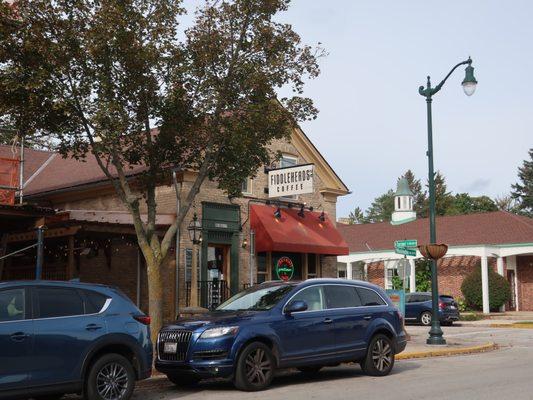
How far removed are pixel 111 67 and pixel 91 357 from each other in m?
6.24

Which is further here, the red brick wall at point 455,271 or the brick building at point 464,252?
the red brick wall at point 455,271

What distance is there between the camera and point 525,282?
3994 centimetres

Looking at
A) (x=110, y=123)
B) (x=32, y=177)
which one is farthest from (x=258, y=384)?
(x=32, y=177)

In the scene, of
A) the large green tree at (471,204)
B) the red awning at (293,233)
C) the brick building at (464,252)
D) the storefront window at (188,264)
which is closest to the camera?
the storefront window at (188,264)

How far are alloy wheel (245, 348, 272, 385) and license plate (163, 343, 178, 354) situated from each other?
45.5 inches

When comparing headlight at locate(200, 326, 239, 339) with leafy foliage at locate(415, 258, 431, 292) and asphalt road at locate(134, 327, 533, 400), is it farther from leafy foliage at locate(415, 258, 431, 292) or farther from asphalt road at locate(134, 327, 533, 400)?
leafy foliage at locate(415, 258, 431, 292)

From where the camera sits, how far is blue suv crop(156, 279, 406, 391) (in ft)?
35.7

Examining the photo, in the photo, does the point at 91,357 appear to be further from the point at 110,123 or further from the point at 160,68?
the point at 160,68

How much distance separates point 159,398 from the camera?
10664 millimetres

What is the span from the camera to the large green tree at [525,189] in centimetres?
8269

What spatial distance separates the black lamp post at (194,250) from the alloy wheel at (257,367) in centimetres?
916

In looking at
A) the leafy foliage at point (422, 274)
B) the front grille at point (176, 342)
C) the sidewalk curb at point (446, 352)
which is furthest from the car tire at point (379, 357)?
the leafy foliage at point (422, 274)

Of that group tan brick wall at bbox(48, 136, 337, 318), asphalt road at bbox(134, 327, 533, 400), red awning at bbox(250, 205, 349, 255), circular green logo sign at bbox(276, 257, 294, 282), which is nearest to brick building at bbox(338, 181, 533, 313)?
red awning at bbox(250, 205, 349, 255)

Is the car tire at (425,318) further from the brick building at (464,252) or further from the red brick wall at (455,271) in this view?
the red brick wall at (455,271)
